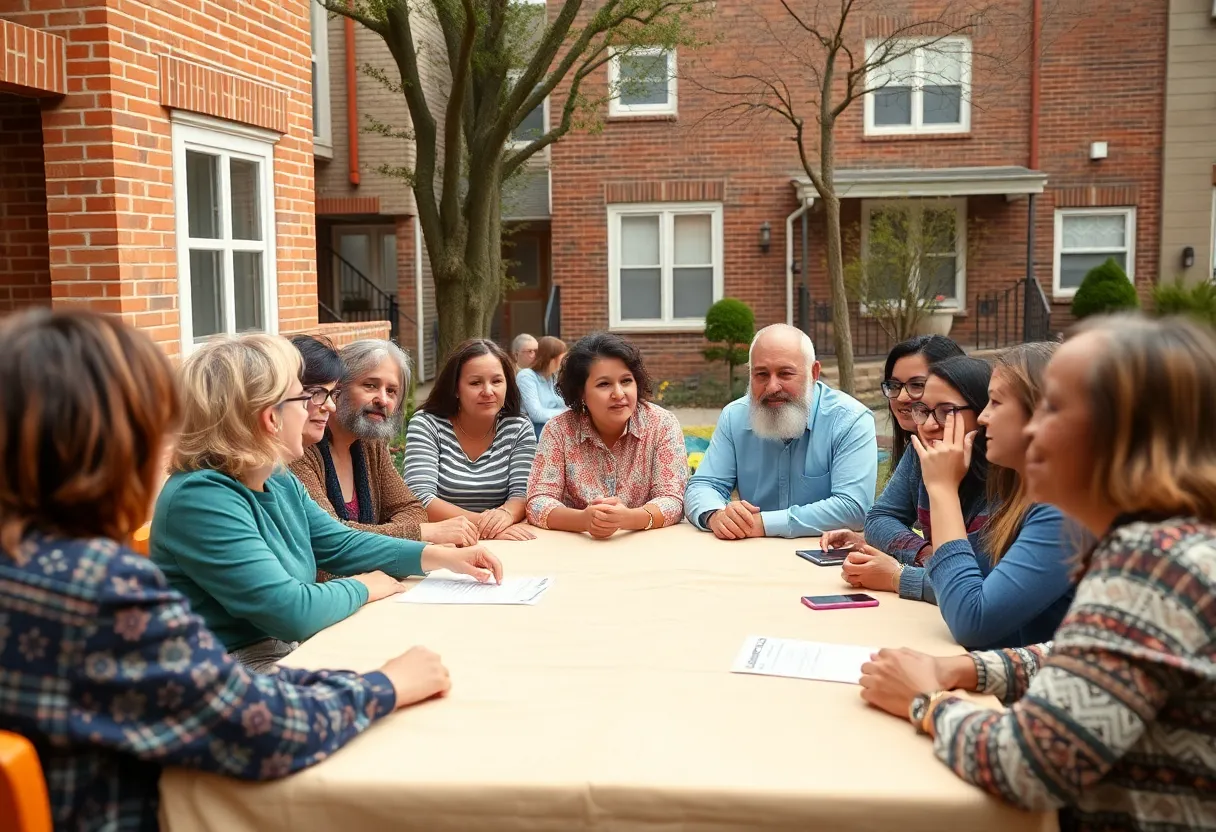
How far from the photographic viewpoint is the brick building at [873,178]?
1641 cm

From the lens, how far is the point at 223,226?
7.05m

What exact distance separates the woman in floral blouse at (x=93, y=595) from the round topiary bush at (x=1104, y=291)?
49.7 feet

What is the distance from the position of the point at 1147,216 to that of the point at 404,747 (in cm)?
1742

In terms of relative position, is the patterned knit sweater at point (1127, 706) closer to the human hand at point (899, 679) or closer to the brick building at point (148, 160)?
the human hand at point (899, 679)

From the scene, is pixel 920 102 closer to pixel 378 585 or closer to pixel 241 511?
pixel 378 585

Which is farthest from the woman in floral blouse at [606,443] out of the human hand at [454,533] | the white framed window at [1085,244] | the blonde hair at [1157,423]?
the white framed window at [1085,244]

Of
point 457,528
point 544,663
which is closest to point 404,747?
point 544,663

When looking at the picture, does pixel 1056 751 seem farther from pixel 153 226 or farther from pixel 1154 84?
pixel 1154 84

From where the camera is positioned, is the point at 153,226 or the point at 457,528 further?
the point at 153,226

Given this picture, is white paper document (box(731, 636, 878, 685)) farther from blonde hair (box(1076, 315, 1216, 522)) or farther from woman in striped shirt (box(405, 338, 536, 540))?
woman in striped shirt (box(405, 338, 536, 540))

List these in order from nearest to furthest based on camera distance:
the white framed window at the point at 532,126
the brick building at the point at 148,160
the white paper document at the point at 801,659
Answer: the white paper document at the point at 801,659, the brick building at the point at 148,160, the white framed window at the point at 532,126

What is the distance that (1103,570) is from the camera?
155 centimetres

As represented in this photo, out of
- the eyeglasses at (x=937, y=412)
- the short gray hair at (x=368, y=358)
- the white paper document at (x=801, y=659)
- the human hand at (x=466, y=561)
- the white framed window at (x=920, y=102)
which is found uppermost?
the white framed window at (x=920, y=102)

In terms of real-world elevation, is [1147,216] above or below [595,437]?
above
